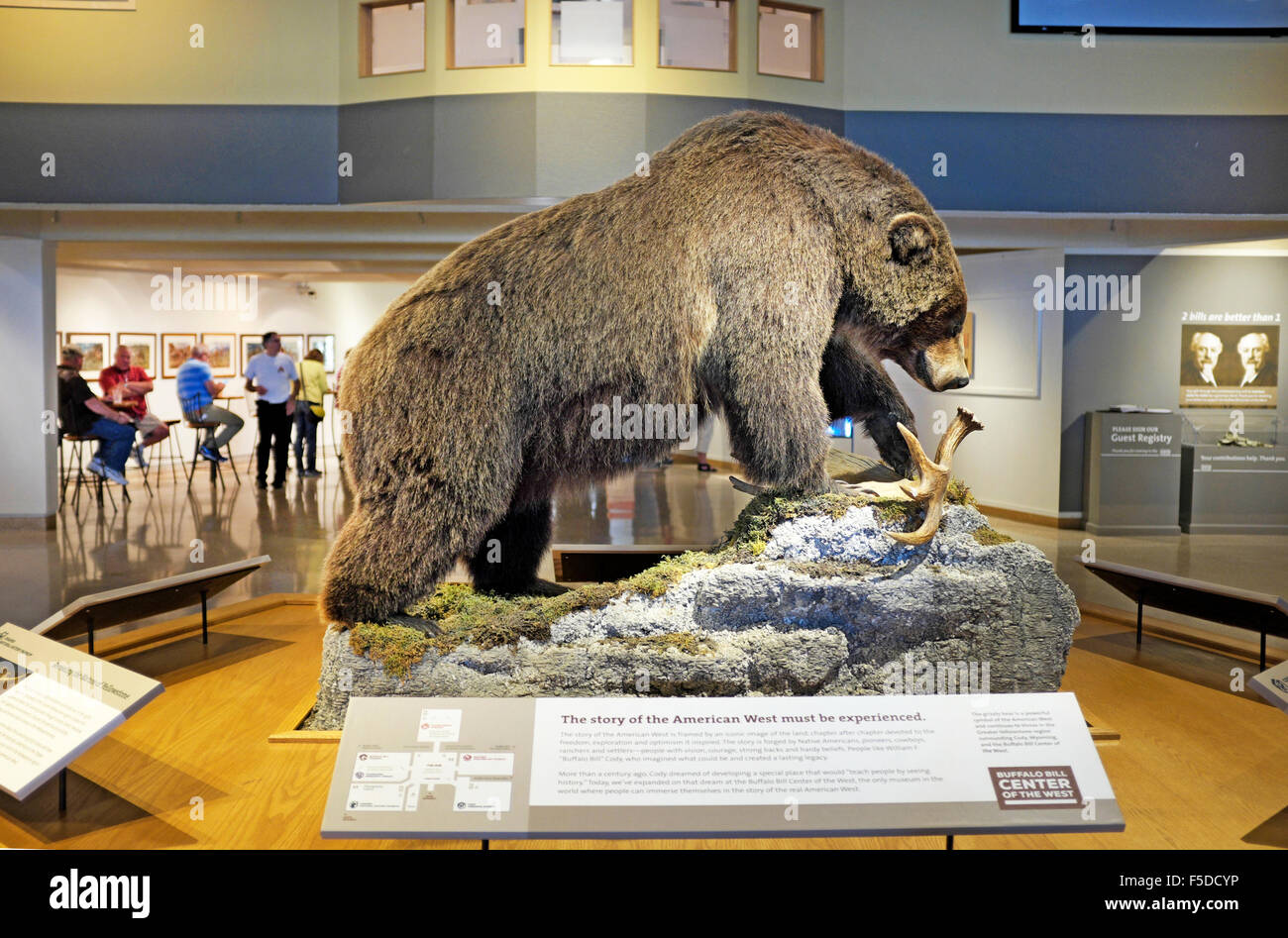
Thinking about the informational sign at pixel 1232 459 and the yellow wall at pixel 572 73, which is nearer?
the yellow wall at pixel 572 73

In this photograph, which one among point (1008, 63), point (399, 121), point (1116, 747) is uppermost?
point (1008, 63)

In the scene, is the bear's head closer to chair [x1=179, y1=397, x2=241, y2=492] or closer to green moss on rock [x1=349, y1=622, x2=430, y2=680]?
green moss on rock [x1=349, y1=622, x2=430, y2=680]

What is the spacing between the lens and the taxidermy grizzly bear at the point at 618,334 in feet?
10.9

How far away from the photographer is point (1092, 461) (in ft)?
32.9

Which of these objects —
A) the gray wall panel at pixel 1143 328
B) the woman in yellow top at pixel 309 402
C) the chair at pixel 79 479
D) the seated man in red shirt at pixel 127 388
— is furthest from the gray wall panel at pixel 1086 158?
the chair at pixel 79 479

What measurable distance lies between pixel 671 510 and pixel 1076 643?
21.1 feet

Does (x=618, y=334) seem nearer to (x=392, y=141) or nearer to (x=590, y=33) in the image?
(x=590, y=33)

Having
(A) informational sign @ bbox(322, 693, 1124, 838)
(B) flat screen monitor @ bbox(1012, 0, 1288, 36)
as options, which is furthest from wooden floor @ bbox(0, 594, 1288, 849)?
(B) flat screen monitor @ bbox(1012, 0, 1288, 36)

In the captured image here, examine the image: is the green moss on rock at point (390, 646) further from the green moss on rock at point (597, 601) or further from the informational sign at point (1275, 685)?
the informational sign at point (1275, 685)

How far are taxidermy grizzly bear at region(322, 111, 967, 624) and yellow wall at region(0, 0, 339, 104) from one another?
13.7 feet

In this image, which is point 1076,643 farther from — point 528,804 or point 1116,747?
point 528,804

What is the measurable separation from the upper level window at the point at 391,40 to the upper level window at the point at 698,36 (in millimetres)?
1691

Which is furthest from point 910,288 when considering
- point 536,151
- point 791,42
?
Result: point 791,42
